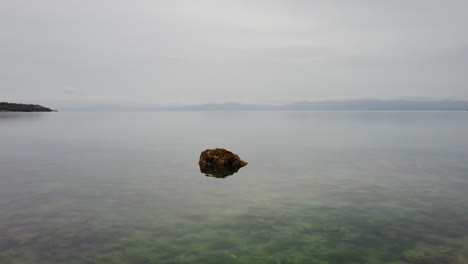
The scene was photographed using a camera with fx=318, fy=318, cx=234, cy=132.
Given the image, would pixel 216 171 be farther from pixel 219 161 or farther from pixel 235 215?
pixel 235 215

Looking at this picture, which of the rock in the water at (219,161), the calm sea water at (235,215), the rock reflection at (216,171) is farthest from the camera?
the rock in the water at (219,161)

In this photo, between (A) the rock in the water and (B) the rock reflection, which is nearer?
(B) the rock reflection

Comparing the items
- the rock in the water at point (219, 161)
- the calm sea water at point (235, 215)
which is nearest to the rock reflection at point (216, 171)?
the rock in the water at point (219, 161)

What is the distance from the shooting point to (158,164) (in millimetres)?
29812

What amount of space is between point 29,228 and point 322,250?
11400 millimetres

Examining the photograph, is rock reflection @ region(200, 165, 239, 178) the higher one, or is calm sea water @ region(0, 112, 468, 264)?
calm sea water @ region(0, 112, 468, 264)

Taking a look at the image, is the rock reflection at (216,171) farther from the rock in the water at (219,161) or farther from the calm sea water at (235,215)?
the calm sea water at (235,215)

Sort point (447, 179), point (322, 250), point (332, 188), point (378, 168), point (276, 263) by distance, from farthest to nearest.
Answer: point (378, 168) < point (447, 179) < point (332, 188) < point (322, 250) < point (276, 263)

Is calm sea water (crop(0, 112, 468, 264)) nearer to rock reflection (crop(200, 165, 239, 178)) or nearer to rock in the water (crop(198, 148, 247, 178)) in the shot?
rock reflection (crop(200, 165, 239, 178))

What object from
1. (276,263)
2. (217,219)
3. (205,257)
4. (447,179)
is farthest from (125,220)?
(447,179)

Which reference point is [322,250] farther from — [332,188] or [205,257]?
[332,188]

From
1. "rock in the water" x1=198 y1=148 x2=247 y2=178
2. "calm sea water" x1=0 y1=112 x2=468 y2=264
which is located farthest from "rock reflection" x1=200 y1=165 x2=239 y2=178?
"calm sea water" x1=0 y1=112 x2=468 y2=264

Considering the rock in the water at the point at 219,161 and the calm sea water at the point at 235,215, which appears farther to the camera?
the rock in the water at the point at 219,161

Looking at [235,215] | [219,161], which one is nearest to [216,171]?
[219,161]
